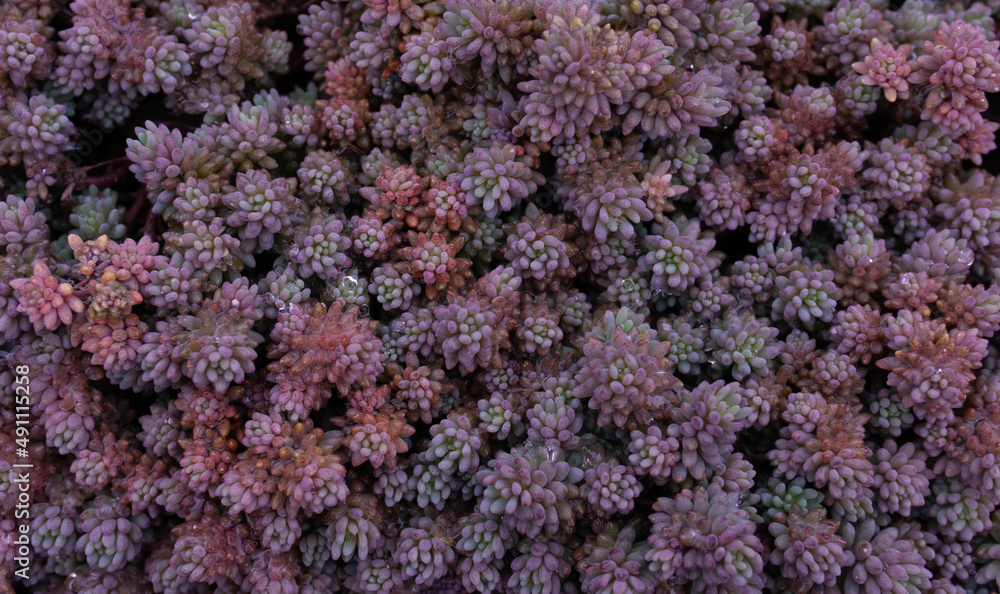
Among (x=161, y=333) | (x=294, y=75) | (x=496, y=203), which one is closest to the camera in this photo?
(x=161, y=333)

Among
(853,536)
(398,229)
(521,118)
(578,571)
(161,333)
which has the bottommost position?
(578,571)

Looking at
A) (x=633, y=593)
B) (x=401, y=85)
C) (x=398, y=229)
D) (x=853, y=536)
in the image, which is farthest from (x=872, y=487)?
(x=401, y=85)

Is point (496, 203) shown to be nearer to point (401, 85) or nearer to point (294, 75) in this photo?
point (401, 85)

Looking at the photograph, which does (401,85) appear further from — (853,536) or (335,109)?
(853,536)

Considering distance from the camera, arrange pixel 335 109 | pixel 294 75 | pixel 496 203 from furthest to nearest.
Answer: pixel 294 75, pixel 335 109, pixel 496 203

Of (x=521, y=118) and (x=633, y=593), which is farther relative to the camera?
(x=521, y=118)

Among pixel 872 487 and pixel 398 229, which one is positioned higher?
pixel 398 229
